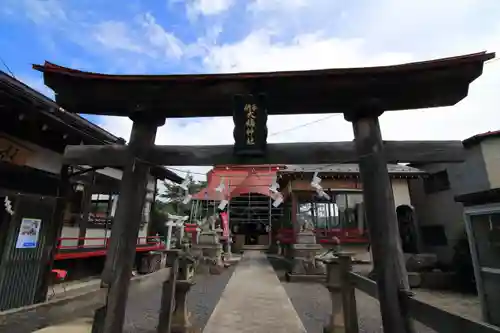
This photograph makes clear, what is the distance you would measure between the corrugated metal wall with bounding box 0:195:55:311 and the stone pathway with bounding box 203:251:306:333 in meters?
4.02

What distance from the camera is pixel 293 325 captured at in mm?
5832

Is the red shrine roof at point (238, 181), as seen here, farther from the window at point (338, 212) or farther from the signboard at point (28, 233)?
the signboard at point (28, 233)

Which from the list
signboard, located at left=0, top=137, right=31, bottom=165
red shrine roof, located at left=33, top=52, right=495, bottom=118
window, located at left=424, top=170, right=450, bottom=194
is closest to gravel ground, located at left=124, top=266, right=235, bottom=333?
red shrine roof, located at left=33, top=52, right=495, bottom=118

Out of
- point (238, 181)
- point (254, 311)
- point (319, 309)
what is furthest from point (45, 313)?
point (238, 181)

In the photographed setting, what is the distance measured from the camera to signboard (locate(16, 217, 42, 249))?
5766 mm

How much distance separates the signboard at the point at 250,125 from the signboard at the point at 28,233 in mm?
5095

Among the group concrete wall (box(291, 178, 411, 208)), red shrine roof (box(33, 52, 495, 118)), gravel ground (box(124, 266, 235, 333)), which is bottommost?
gravel ground (box(124, 266, 235, 333))

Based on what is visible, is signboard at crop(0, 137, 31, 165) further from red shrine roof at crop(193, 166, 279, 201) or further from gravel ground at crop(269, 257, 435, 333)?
red shrine roof at crop(193, 166, 279, 201)

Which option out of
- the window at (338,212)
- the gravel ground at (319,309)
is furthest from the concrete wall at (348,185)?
the gravel ground at (319,309)

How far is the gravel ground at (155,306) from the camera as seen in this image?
5803 mm

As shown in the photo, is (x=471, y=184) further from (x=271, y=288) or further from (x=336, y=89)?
(x=336, y=89)

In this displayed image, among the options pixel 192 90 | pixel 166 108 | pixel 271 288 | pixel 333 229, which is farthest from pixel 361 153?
pixel 333 229

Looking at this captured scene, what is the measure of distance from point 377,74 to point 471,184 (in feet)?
38.2

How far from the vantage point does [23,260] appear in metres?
5.88
